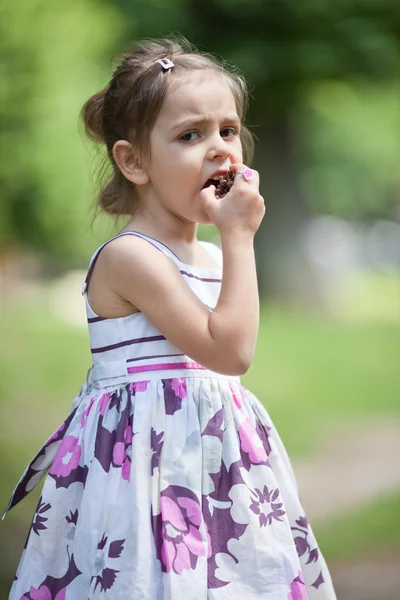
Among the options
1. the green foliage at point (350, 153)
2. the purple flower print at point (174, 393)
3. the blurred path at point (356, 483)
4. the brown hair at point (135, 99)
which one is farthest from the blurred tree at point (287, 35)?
the purple flower print at point (174, 393)

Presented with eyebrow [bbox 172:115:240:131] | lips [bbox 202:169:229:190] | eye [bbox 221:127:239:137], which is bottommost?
lips [bbox 202:169:229:190]

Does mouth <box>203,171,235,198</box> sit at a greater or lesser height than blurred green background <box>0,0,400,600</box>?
lesser

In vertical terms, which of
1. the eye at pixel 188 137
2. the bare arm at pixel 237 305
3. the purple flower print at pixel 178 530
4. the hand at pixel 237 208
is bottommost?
the purple flower print at pixel 178 530

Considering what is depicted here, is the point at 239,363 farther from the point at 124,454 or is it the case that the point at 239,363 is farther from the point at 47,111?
the point at 47,111

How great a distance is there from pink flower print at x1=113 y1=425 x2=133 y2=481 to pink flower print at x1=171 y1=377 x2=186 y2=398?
0.13 meters

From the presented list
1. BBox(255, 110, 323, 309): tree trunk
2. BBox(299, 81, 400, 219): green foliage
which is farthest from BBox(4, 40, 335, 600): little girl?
BBox(299, 81, 400, 219): green foliage

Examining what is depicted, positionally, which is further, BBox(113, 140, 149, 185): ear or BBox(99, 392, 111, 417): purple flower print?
BBox(113, 140, 149, 185): ear

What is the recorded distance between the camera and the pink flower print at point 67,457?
2.22m

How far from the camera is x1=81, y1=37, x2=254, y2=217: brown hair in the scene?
2279 millimetres

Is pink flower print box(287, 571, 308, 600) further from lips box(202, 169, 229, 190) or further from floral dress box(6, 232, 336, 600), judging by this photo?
lips box(202, 169, 229, 190)

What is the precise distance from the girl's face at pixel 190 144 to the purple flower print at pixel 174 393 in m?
0.39

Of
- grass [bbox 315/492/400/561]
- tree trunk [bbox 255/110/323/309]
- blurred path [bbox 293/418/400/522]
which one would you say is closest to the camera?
grass [bbox 315/492/400/561]

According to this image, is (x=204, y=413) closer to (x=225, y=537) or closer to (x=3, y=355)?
(x=225, y=537)

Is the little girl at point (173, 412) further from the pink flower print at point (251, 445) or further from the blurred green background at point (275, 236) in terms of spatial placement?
the blurred green background at point (275, 236)
